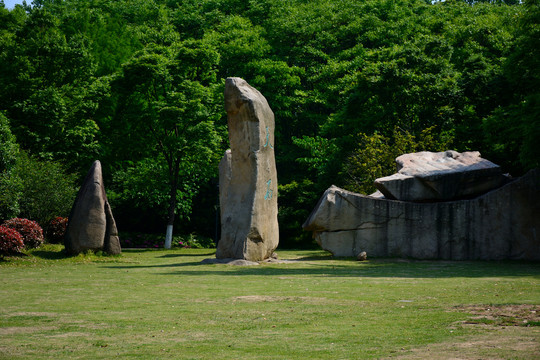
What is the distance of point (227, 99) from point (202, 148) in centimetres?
1275

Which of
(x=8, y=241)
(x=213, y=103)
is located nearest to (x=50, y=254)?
(x=8, y=241)

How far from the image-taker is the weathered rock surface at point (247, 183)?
20.6m

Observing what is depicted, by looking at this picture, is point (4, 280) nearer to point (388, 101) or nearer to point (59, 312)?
point (59, 312)

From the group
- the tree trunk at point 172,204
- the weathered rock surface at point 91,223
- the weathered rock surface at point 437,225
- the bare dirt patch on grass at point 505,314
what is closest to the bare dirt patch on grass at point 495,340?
the bare dirt patch on grass at point 505,314

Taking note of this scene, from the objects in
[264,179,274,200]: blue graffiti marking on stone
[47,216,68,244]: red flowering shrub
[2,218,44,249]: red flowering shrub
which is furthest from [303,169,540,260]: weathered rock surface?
[47,216,68,244]: red flowering shrub

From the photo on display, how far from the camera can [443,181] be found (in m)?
23.4

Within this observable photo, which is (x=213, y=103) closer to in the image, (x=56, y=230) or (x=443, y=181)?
(x=56, y=230)

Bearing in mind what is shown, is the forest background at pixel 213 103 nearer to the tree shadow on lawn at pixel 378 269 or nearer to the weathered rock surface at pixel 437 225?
the weathered rock surface at pixel 437 225

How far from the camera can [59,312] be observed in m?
9.72

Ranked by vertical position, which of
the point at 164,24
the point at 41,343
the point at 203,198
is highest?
the point at 164,24

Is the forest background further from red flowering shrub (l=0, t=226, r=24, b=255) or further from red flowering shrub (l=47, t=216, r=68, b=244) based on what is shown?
red flowering shrub (l=0, t=226, r=24, b=255)

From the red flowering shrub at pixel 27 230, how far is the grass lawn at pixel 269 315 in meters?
6.26

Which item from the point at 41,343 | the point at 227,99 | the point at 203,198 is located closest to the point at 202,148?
the point at 203,198

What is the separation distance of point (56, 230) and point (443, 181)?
15647 mm
